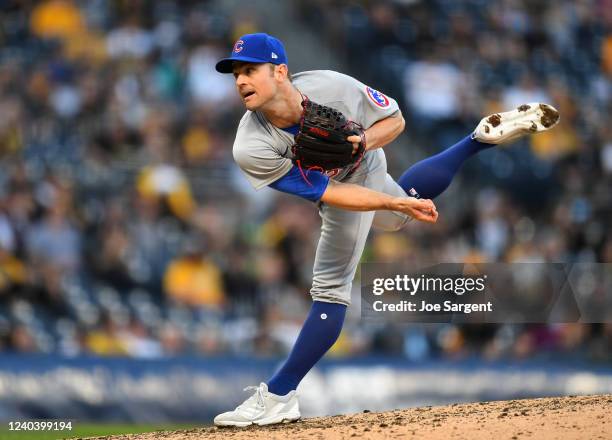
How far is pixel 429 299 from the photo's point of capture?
28.0ft

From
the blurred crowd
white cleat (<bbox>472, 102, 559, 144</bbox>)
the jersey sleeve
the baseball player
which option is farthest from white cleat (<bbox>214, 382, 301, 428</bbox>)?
the blurred crowd

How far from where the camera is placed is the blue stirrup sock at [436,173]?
5.95 meters

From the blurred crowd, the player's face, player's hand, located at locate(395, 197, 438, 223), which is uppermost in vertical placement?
the blurred crowd

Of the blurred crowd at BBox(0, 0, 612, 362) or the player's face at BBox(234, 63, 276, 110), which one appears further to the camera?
the blurred crowd at BBox(0, 0, 612, 362)

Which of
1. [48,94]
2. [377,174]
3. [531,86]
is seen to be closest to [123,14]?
[48,94]

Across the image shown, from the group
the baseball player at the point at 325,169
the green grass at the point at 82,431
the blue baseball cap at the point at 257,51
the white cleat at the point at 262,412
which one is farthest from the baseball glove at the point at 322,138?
the green grass at the point at 82,431

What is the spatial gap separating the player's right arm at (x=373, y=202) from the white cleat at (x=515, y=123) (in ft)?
3.53

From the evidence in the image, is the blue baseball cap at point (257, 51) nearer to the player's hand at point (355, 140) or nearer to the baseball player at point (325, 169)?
the baseball player at point (325, 169)

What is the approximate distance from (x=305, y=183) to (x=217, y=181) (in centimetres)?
506

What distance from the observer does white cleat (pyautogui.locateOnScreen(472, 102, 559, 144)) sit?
5.94m

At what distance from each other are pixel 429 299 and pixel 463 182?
8.05 feet

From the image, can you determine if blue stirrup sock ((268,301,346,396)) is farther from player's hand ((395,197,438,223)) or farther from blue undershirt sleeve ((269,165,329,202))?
player's hand ((395,197,438,223))

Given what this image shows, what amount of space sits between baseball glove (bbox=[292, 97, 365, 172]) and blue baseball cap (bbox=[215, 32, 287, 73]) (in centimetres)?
26

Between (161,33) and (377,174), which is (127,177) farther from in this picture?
(377,174)
